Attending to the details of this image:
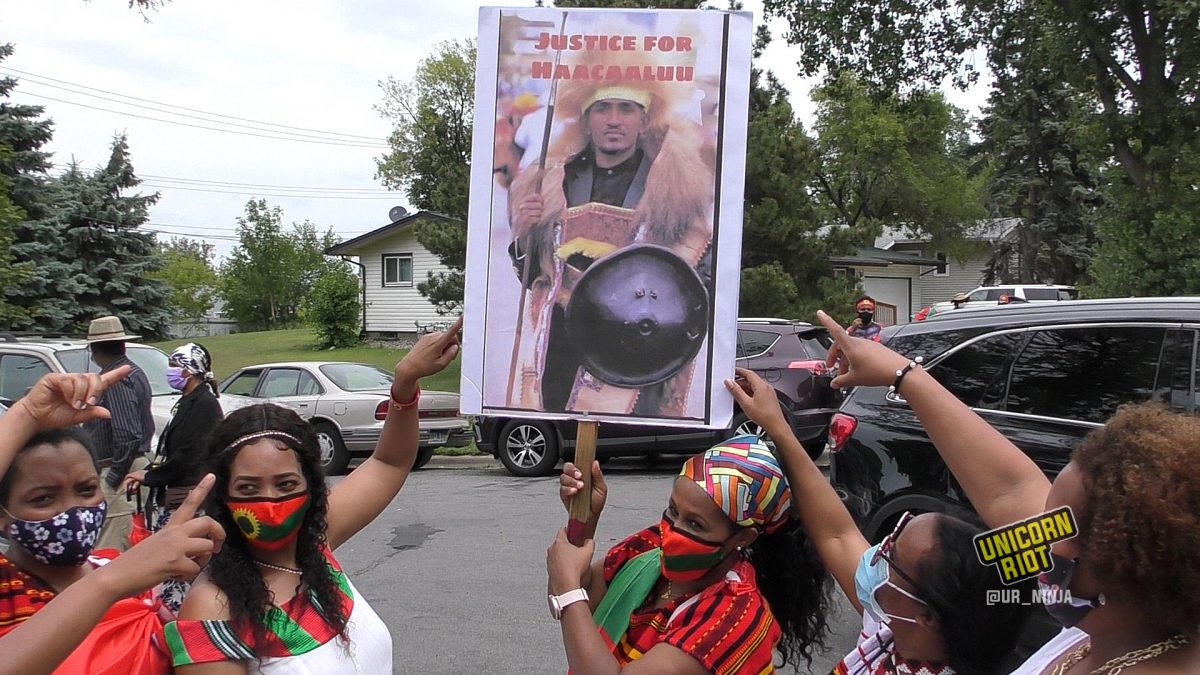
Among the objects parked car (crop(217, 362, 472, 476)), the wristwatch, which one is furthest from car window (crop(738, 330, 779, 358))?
the wristwatch

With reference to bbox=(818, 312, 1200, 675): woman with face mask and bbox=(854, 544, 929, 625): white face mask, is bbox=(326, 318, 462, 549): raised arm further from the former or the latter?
bbox=(818, 312, 1200, 675): woman with face mask

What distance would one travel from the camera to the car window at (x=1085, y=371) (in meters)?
4.53

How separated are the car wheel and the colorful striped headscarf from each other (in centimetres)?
981

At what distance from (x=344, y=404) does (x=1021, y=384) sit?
33.1ft

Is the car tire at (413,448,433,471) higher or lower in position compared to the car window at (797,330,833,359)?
lower

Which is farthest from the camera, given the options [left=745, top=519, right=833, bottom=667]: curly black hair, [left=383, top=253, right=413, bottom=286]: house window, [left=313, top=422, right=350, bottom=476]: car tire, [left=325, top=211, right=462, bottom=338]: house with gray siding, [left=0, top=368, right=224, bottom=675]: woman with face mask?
[left=383, top=253, right=413, bottom=286]: house window

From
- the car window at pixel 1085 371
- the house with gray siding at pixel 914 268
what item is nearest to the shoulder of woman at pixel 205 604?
the car window at pixel 1085 371

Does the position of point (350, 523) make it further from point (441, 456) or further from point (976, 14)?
point (976, 14)

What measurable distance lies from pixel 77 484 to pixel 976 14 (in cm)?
1809

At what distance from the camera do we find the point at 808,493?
95.8 inches

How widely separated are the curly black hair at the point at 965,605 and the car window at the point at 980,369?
315cm

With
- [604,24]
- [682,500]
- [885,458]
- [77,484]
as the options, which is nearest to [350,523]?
[77,484]

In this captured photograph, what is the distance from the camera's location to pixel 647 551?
2.52m

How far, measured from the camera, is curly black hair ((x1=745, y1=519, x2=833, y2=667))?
8.22ft
